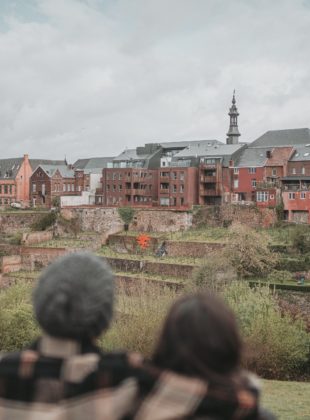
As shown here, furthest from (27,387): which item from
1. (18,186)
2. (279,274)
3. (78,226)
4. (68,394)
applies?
(18,186)

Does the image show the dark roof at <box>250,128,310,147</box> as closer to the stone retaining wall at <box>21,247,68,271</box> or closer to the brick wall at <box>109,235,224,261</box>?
the brick wall at <box>109,235,224,261</box>

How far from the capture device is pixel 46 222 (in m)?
55.1

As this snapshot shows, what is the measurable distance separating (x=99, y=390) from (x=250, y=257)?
108 ft

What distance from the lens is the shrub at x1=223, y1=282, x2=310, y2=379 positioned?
2147cm

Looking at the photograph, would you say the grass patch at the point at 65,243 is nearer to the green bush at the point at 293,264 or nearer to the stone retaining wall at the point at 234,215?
the stone retaining wall at the point at 234,215

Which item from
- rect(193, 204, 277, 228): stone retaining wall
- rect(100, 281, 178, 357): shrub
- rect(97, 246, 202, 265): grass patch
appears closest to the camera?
rect(100, 281, 178, 357): shrub

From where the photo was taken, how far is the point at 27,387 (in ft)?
10.3

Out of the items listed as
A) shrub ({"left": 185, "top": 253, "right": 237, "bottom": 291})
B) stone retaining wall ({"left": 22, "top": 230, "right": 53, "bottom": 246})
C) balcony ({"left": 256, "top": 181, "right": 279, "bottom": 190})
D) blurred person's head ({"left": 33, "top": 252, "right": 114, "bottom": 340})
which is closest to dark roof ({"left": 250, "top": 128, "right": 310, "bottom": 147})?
balcony ({"left": 256, "top": 181, "right": 279, "bottom": 190})

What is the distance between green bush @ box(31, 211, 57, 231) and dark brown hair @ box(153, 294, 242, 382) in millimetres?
52520

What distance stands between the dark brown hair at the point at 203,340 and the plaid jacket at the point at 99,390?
0.07 metres

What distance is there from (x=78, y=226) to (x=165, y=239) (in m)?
12.8

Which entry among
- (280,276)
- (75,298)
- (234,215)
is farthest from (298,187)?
(75,298)

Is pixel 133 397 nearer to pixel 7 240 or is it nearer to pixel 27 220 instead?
pixel 7 240

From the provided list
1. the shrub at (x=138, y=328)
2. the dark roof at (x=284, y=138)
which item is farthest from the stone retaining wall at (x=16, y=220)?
the shrub at (x=138, y=328)
